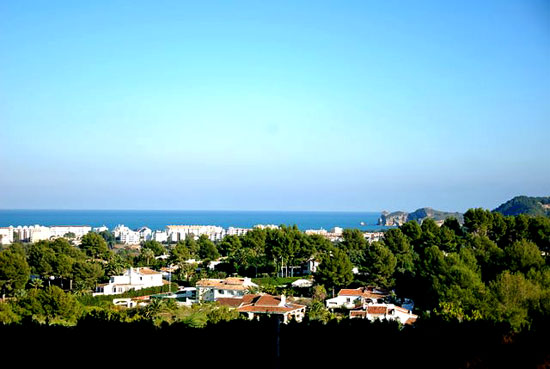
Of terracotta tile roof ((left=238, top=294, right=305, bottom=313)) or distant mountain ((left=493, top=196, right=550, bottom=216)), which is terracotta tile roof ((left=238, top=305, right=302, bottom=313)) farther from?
distant mountain ((left=493, top=196, right=550, bottom=216))

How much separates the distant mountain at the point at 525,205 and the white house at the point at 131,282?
88.6m

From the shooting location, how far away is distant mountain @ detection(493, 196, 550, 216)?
4178 inches

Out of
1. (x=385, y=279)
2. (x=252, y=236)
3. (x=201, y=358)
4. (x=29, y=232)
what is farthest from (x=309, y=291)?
(x=29, y=232)

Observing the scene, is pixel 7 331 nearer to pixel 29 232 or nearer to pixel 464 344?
pixel 464 344

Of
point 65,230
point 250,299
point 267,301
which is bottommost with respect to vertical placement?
point 250,299

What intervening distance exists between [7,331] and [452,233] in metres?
29.9

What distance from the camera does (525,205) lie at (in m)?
112

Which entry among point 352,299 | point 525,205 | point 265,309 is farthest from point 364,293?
point 525,205

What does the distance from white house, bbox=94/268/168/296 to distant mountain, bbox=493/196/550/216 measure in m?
88.6

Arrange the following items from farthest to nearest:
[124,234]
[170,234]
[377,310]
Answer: [170,234] → [124,234] → [377,310]

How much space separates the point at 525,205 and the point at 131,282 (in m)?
100

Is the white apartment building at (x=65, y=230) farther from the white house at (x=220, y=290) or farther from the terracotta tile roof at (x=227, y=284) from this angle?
the white house at (x=220, y=290)

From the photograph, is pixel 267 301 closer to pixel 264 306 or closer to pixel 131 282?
pixel 264 306

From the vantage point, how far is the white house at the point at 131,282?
3161 centimetres
